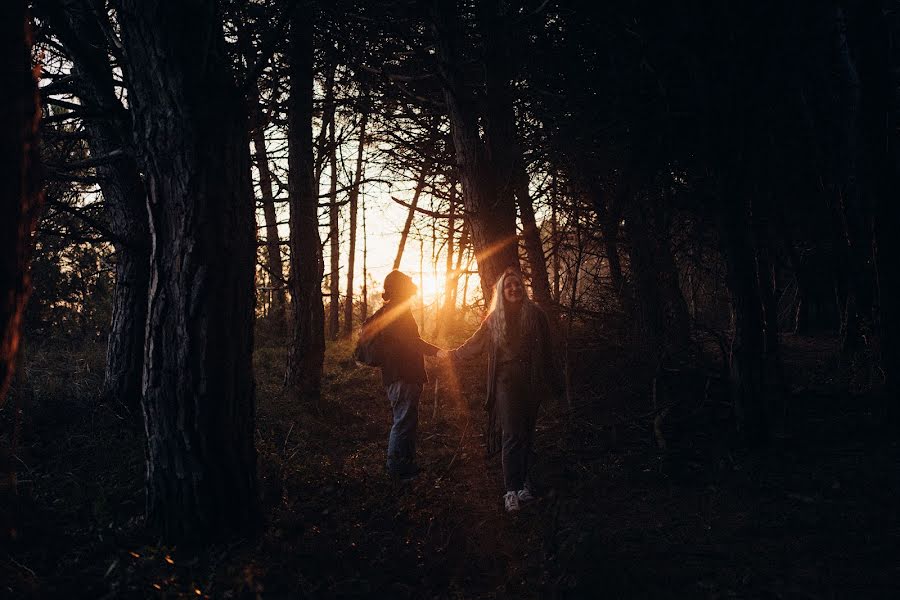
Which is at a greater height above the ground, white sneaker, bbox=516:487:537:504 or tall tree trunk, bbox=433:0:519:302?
tall tree trunk, bbox=433:0:519:302

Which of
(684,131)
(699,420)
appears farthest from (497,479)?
(684,131)

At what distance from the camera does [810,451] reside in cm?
576

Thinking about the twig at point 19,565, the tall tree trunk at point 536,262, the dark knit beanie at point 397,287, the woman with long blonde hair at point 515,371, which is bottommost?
the twig at point 19,565

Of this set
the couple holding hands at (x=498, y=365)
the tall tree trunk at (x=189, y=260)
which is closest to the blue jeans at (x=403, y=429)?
the couple holding hands at (x=498, y=365)

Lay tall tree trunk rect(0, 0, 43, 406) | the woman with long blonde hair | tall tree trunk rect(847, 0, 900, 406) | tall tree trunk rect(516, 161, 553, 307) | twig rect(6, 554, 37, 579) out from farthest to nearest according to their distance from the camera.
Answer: tall tree trunk rect(516, 161, 553, 307) < tall tree trunk rect(847, 0, 900, 406) < the woman with long blonde hair < twig rect(6, 554, 37, 579) < tall tree trunk rect(0, 0, 43, 406)

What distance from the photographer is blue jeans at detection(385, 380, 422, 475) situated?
20.0 ft

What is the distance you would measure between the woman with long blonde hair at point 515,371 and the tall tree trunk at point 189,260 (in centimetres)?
257

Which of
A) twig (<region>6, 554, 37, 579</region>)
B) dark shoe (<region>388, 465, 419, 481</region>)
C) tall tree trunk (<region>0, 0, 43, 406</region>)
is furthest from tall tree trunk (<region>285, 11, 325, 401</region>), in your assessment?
tall tree trunk (<region>0, 0, 43, 406</region>)

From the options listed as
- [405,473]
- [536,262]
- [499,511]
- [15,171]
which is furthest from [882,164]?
[15,171]

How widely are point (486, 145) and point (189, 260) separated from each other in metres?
4.79

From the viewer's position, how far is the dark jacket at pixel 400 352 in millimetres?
6434

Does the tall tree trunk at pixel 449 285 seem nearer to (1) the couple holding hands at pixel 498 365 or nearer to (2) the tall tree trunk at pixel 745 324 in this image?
(1) the couple holding hands at pixel 498 365

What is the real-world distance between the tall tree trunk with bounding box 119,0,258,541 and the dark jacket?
2.96 meters

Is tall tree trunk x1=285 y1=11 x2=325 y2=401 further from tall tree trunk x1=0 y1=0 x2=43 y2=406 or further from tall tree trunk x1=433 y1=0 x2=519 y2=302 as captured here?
tall tree trunk x1=0 y1=0 x2=43 y2=406
